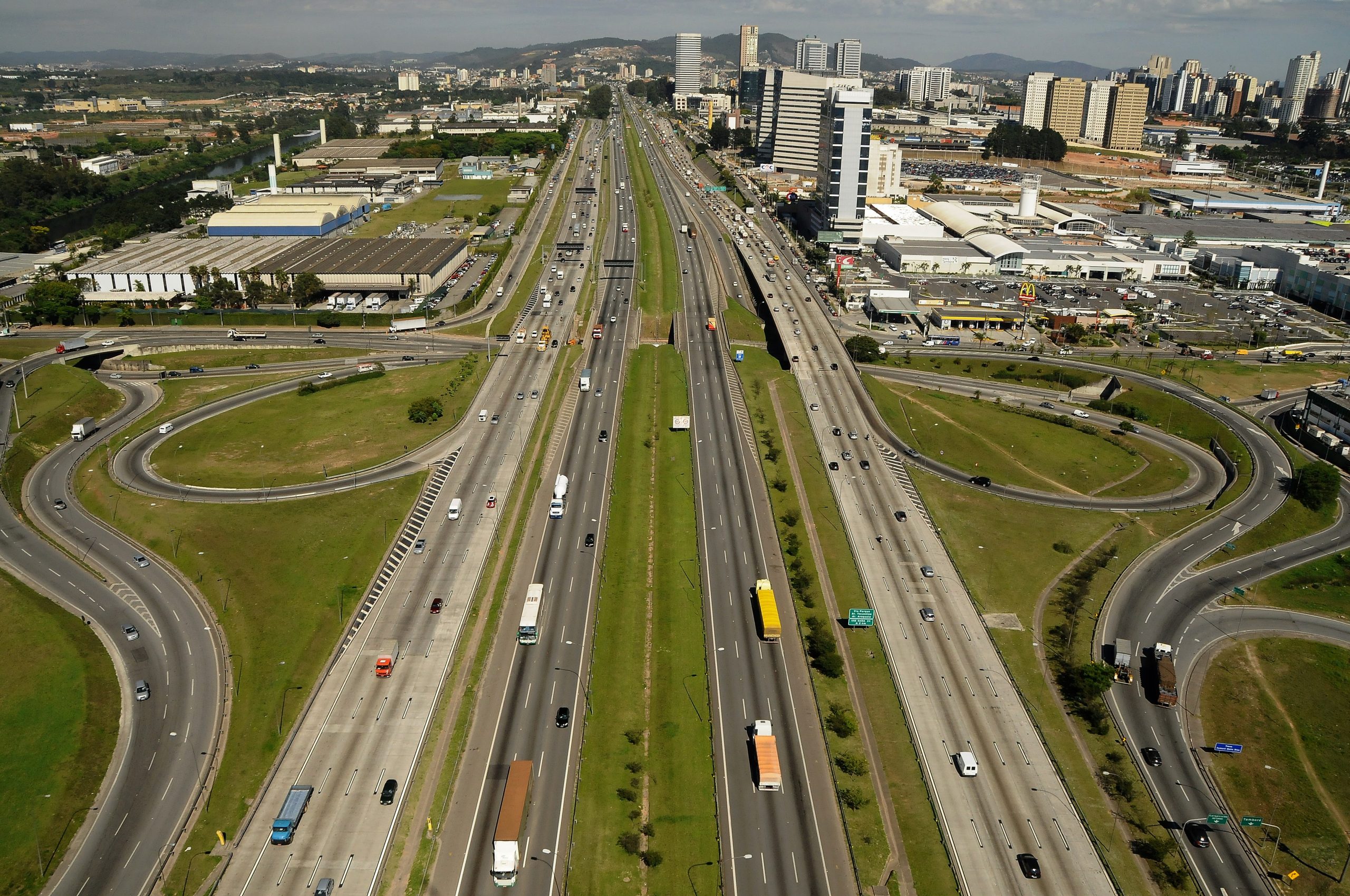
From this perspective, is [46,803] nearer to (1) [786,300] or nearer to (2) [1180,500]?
(2) [1180,500]

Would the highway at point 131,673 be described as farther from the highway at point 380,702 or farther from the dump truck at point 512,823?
the dump truck at point 512,823

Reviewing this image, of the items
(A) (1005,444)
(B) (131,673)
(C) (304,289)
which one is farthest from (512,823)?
(C) (304,289)

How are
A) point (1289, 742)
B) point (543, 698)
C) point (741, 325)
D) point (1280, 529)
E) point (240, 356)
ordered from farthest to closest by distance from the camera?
point (741, 325), point (240, 356), point (1280, 529), point (543, 698), point (1289, 742)

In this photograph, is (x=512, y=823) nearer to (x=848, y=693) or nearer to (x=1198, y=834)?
(x=848, y=693)

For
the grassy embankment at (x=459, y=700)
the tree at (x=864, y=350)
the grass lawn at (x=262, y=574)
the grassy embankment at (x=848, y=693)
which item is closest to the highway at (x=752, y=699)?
the grassy embankment at (x=848, y=693)

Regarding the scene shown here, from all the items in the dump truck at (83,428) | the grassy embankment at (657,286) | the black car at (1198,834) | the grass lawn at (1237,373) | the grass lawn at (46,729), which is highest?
the grassy embankment at (657,286)
